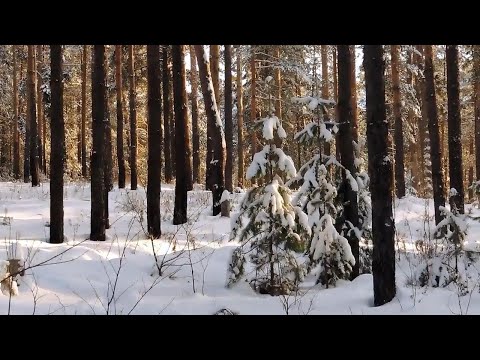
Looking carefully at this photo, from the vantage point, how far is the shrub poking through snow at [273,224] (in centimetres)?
654

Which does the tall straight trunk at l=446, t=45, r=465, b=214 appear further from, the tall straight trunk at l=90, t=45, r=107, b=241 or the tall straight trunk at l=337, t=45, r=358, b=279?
the tall straight trunk at l=90, t=45, r=107, b=241

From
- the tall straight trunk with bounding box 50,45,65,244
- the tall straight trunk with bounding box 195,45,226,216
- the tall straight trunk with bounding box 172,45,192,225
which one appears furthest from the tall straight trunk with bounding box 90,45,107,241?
the tall straight trunk with bounding box 195,45,226,216

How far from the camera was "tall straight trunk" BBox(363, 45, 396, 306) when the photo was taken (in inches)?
211

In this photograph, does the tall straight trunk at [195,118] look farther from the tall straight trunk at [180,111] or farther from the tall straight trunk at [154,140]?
the tall straight trunk at [154,140]

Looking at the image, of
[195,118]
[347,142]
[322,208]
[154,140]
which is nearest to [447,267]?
[322,208]

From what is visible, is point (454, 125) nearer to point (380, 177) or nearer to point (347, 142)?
point (347, 142)

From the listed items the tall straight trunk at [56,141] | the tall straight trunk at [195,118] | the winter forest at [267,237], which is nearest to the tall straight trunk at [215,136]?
the winter forest at [267,237]

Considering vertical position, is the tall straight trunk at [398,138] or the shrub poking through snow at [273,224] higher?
the tall straight trunk at [398,138]

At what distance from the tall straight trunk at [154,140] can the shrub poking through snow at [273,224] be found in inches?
159

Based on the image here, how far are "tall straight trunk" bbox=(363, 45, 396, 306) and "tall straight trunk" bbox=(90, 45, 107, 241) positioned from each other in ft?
20.4
